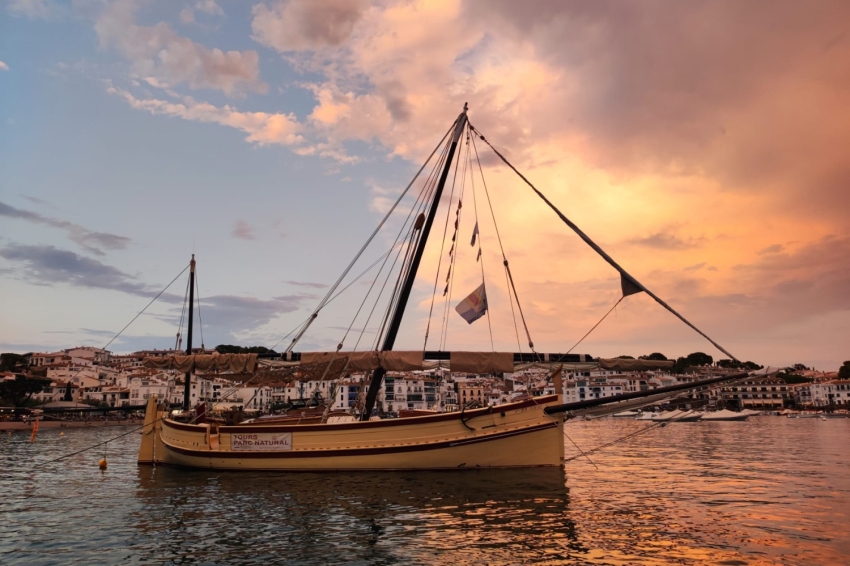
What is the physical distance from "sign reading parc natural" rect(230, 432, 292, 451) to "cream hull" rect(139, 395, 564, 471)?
0.13ft

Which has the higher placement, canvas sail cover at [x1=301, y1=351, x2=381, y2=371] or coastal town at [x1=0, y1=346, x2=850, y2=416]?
canvas sail cover at [x1=301, y1=351, x2=381, y2=371]

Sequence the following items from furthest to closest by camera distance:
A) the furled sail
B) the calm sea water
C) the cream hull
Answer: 1. the furled sail
2. the cream hull
3. the calm sea water

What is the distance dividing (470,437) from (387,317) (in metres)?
7.07

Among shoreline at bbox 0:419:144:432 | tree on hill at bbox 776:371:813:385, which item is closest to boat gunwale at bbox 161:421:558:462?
shoreline at bbox 0:419:144:432

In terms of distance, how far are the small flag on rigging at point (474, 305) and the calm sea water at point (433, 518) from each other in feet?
18.9

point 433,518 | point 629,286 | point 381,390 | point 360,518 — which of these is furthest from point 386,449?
point 381,390

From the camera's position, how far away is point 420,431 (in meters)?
20.3

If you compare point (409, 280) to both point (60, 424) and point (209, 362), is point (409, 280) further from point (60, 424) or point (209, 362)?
point (60, 424)

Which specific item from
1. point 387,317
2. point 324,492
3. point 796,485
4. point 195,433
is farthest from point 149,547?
point 796,485

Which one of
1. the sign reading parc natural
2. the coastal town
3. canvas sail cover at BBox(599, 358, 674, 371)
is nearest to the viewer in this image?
the sign reading parc natural

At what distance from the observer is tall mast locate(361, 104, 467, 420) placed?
23.1m

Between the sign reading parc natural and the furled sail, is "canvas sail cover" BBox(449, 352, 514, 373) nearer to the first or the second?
Result: the sign reading parc natural

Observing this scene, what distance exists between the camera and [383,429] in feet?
67.5

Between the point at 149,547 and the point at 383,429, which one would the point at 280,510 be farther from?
the point at 383,429
